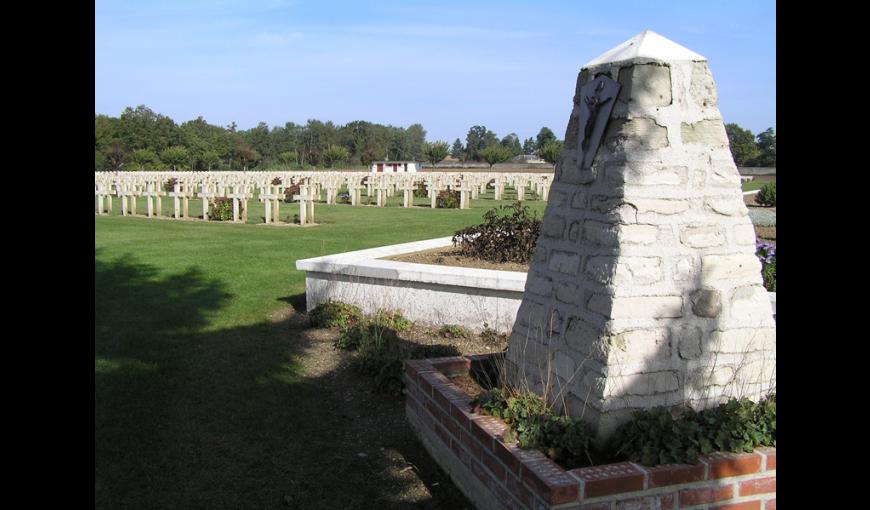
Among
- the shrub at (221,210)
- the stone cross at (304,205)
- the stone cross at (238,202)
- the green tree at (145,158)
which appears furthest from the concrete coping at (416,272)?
the green tree at (145,158)

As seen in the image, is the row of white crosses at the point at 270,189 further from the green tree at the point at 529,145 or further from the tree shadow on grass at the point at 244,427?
the green tree at the point at 529,145

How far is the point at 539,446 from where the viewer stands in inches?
131

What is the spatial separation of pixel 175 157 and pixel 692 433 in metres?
58.3

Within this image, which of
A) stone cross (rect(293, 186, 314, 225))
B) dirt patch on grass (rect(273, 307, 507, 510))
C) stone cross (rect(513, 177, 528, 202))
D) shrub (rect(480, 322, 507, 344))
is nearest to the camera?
dirt patch on grass (rect(273, 307, 507, 510))

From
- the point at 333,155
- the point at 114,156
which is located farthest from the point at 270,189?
the point at 333,155

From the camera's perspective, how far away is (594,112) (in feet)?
12.0

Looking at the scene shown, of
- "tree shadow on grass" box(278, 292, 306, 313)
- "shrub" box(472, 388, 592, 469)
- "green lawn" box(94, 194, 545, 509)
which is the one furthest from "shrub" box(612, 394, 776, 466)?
"tree shadow on grass" box(278, 292, 306, 313)

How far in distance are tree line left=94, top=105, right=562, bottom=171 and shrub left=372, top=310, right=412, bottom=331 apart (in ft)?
87.1

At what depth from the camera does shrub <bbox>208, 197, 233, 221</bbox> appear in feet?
65.3

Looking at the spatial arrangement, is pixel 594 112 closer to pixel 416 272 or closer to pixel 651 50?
pixel 651 50

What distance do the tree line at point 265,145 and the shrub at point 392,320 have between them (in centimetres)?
2656

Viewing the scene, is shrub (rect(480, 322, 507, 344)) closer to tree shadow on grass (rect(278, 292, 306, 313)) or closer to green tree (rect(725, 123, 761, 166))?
tree shadow on grass (rect(278, 292, 306, 313))
